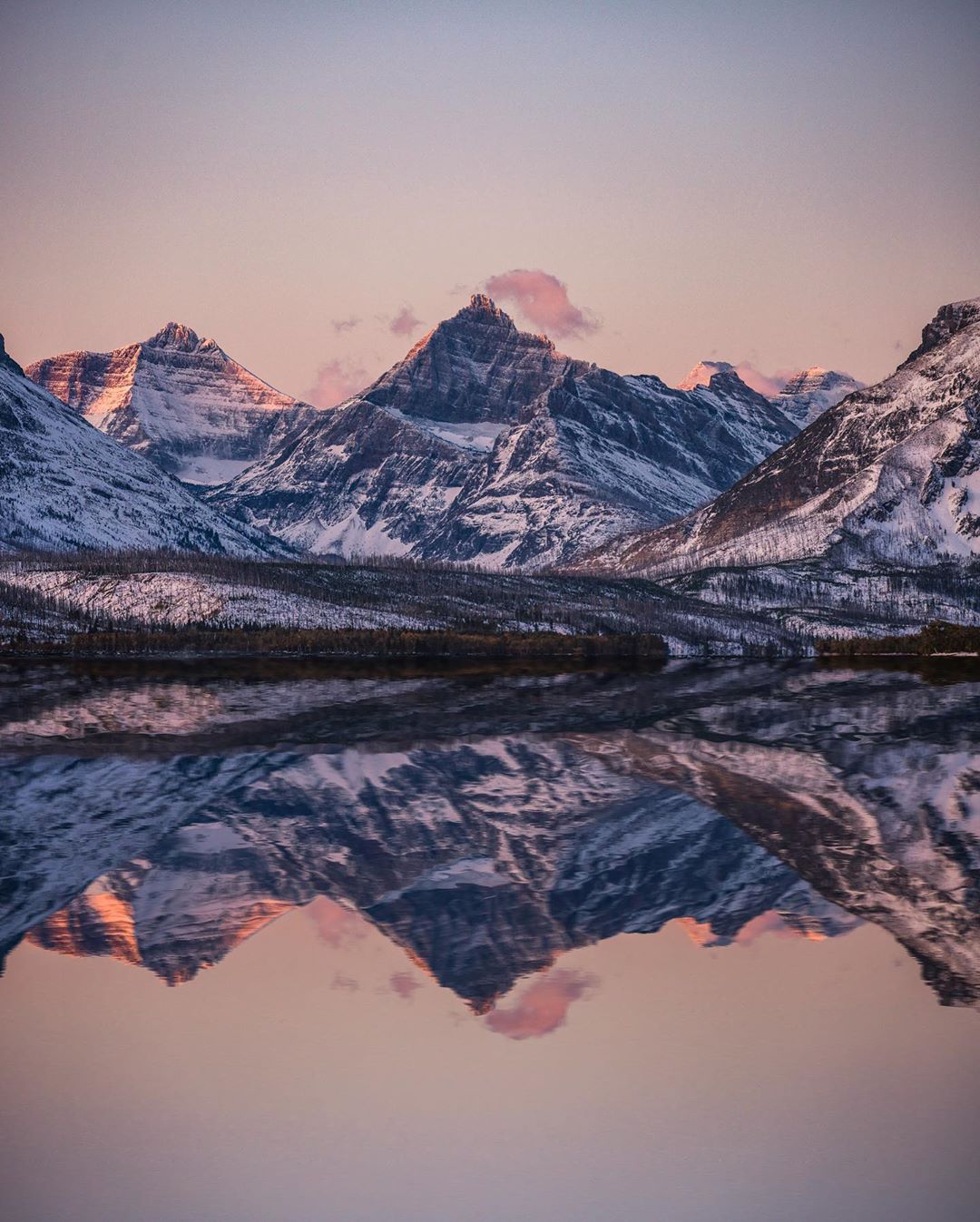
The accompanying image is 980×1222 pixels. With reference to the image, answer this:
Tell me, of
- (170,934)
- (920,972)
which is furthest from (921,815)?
(170,934)

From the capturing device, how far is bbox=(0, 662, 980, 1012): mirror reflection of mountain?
72250 mm

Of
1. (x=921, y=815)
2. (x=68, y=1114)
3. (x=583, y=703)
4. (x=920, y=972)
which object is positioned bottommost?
(x=68, y=1114)

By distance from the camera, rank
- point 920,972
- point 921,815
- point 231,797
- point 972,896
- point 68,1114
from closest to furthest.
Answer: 1. point 68,1114
2. point 920,972
3. point 972,896
4. point 921,815
5. point 231,797

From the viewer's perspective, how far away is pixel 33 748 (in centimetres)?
13825

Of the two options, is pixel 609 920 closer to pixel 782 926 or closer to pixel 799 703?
pixel 782 926

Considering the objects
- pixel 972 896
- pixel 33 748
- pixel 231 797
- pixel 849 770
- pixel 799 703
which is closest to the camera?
pixel 972 896

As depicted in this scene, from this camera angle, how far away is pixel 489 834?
95.1 metres

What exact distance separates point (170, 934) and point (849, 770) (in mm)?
66185

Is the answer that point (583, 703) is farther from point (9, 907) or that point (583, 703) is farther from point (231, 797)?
point (9, 907)

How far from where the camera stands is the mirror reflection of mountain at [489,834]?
237 feet

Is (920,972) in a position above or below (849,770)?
below

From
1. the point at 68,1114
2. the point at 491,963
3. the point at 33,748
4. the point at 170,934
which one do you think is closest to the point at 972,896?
the point at 491,963

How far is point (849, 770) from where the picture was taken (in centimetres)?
12206

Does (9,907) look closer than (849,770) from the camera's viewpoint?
Yes
